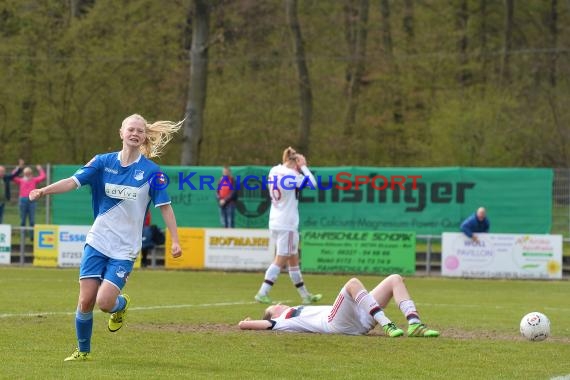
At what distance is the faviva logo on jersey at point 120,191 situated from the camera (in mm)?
9617

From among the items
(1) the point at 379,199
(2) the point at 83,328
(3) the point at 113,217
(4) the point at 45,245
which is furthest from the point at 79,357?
(1) the point at 379,199

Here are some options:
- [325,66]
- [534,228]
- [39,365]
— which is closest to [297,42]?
[325,66]

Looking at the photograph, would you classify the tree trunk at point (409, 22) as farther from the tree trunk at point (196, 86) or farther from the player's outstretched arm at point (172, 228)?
the player's outstretched arm at point (172, 228)

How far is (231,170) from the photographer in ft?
94.3

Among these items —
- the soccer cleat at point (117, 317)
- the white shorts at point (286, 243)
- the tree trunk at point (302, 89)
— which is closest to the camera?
the soccer cleat at point (117, 317)

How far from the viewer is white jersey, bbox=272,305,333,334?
11719 millimetres

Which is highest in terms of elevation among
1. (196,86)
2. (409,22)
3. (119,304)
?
(409,22)

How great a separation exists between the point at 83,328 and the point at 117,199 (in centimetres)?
115

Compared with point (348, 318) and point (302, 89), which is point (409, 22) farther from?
point (348, 318)

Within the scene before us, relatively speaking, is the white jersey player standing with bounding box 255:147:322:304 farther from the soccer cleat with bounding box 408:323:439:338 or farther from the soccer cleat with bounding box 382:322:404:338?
the soccer cleat with bounding box 382:322:404:338

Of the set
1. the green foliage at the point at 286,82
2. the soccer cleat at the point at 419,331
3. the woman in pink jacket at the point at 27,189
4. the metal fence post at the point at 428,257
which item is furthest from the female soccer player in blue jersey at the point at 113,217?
the green foliage at the point at 286,82

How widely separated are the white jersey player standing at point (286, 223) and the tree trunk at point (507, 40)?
87.7ft

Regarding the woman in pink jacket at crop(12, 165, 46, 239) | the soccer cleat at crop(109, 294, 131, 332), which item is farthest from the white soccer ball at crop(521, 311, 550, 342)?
the woman in pink jacket at crop(12, 165, 46, 239)

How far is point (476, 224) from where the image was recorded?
2566 centimetres
